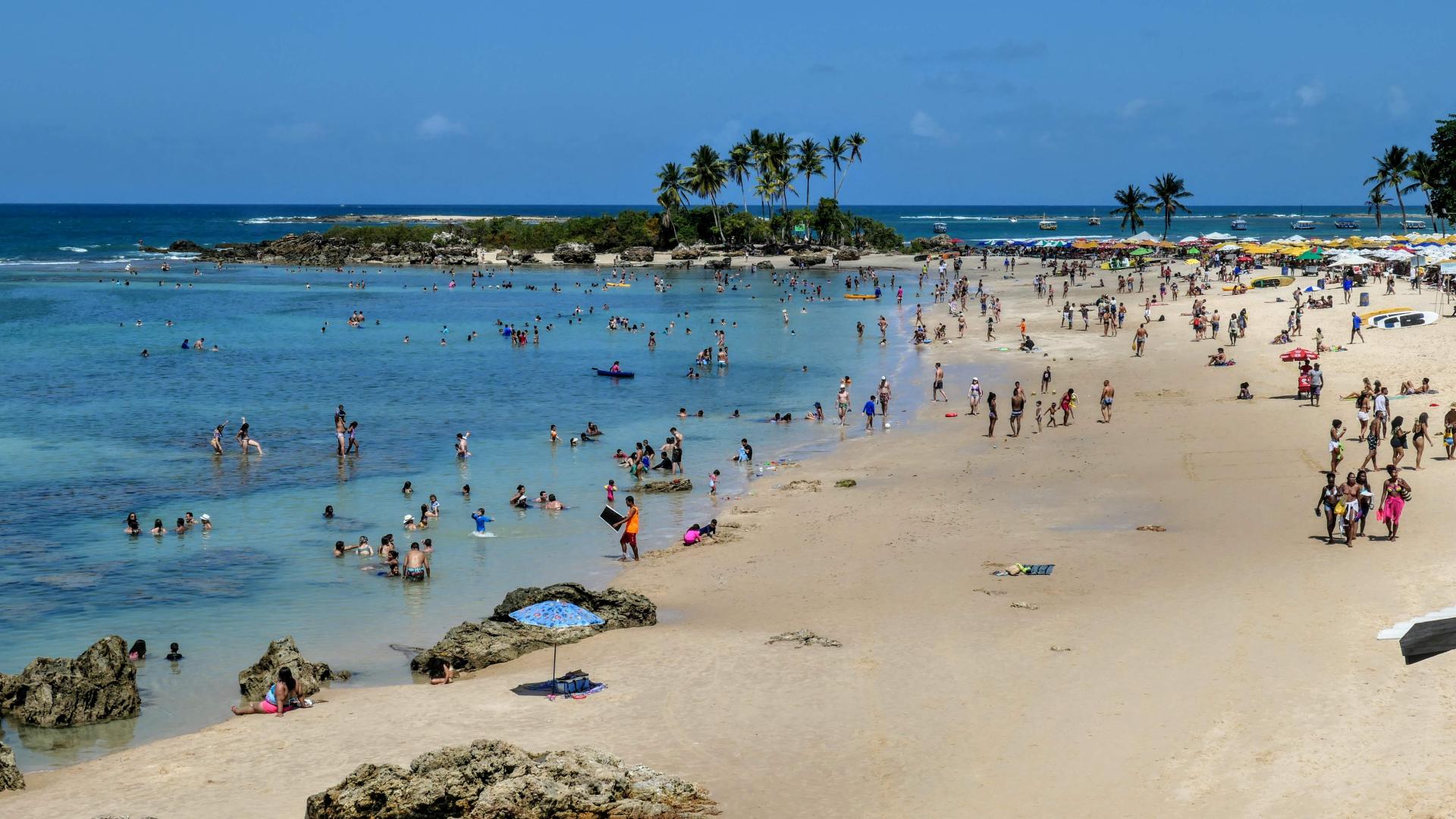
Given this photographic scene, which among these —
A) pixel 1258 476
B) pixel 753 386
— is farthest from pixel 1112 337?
pixel 1258 476

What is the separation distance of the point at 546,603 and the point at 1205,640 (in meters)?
8.34

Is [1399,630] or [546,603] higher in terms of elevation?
[1399,630]

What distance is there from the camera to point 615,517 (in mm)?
19891

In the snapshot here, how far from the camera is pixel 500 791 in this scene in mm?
10820

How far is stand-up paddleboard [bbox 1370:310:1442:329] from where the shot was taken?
4128 cm

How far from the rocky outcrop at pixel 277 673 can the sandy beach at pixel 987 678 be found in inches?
18.4

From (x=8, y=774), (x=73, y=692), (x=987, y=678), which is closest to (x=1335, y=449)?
(x=987, y=678)

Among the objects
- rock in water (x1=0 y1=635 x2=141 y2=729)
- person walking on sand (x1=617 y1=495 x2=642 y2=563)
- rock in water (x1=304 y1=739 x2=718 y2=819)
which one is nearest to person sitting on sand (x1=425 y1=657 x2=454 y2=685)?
rock in water (x1=0 y1=635 x2=141 y2=729)

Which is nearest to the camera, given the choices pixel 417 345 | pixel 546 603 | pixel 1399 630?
pixel 1399 630

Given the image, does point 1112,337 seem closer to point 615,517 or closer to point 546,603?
point 615,517

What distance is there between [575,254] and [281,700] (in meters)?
98.7

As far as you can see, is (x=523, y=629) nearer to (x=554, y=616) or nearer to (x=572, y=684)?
(x=554, y=616)

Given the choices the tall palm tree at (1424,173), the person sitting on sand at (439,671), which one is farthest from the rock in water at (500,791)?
the tall palm tree at (1424,173)

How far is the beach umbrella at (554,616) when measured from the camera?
1450 centimetres
